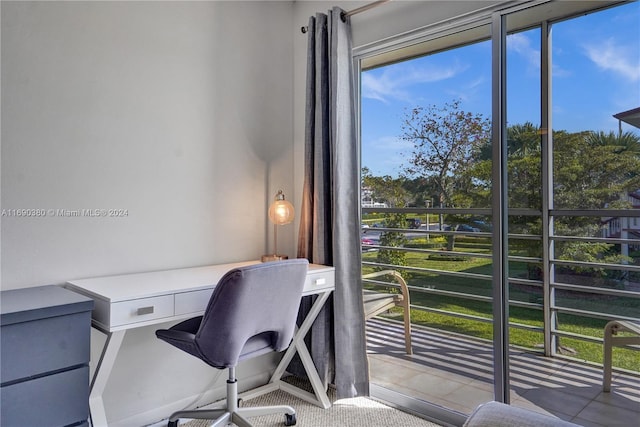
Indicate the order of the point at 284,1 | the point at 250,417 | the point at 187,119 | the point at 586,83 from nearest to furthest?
the point at 586,83 → the point at 250,417 → the point at 187,119 → the point at 284,1

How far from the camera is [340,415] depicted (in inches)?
93.5

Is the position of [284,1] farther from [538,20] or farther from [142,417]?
[142,417]

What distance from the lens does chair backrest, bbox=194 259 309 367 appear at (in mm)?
1747

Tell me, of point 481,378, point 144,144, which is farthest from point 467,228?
point 144,144

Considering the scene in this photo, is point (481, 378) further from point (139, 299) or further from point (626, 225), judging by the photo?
point (139, 299)

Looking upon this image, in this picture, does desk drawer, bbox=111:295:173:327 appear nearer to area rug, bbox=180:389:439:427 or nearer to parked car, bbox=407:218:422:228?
area rug, bbox=180:389:439:427

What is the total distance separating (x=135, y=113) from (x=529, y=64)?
6.43 ft

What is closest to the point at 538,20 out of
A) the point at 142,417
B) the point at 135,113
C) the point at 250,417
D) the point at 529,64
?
the point at 529,64

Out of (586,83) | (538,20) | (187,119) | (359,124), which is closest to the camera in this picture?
(586,83)

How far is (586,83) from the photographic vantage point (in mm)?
1864

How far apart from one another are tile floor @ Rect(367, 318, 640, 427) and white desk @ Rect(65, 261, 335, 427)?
0.62 m

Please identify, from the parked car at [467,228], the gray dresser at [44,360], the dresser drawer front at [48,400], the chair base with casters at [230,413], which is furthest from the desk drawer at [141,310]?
the parked car at [467,228]

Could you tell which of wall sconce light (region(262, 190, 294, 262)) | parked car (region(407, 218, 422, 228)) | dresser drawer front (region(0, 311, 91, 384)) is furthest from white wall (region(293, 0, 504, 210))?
dresser drawer front (region(0, 311, 91, 384))

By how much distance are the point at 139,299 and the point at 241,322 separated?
42 cm
